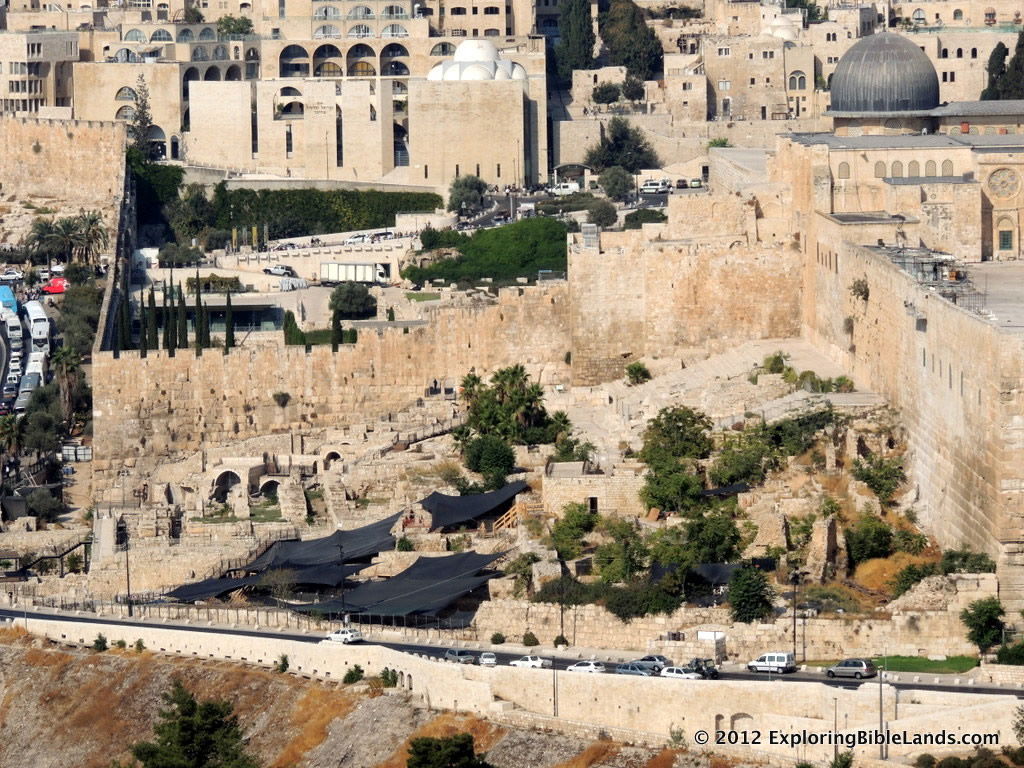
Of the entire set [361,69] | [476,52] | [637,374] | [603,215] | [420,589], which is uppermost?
[476,52]

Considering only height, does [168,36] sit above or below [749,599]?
above

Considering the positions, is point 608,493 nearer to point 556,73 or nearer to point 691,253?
point 691,253

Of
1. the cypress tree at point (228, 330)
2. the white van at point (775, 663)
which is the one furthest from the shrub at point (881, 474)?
the cypress tree at point (228, 330)

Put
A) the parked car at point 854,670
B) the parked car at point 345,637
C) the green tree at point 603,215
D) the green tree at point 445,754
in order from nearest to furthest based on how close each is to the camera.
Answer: the green tree at point 445,754 → the parked car at point 854,670 → the parked car at point 345,637 → the green tree at point 603,215

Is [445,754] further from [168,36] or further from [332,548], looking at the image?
[168,36]

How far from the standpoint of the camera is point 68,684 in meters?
63.4

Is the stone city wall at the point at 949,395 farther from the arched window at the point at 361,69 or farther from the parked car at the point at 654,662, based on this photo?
the arched window at the point at 361,69

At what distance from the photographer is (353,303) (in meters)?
88.4

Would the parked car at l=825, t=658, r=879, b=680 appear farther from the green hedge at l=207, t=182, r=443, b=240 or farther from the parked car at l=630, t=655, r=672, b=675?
the green hedge at l=207, t=182, r=443, b=240

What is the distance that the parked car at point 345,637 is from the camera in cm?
6025

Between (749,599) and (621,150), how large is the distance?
2054 inches

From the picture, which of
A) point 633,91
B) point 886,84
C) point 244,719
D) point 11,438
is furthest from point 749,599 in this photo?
point 633,91

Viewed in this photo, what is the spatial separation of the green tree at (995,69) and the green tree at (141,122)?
24.5 m

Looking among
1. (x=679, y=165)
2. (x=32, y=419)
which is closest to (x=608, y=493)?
(x=32, y=419)
